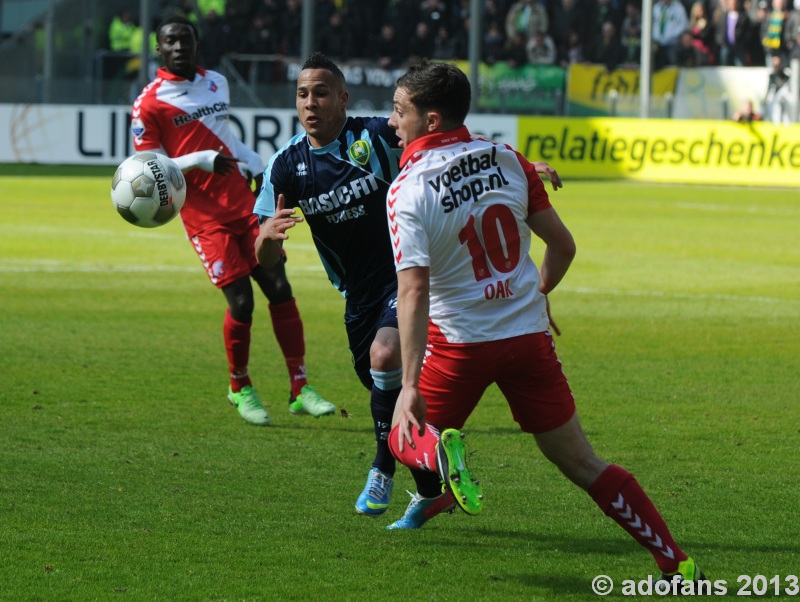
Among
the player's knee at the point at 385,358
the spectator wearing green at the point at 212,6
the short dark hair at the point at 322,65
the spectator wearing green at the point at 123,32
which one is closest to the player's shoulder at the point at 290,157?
the short dark hair at the point at 322,65

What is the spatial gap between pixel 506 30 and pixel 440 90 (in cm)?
3206

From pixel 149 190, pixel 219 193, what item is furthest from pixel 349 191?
pixel 219 193

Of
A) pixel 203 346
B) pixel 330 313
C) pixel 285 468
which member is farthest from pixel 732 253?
pixel 285 468

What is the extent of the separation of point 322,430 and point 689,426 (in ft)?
6.91

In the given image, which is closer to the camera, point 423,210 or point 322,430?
point 423,210

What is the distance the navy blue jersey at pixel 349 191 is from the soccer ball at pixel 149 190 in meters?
2.00

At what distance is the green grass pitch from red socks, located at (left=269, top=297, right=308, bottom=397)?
0.97 ft

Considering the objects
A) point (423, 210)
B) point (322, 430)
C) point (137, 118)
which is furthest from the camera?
point (137, 118)

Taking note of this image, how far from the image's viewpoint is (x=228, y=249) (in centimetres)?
871

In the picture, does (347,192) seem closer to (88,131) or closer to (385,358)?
(385,358)

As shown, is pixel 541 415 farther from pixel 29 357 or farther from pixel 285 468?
pixel 29 357

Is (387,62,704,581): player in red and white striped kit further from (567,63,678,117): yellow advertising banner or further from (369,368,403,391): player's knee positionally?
(567,63,678,117): yellow advertising banner

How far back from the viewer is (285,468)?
686 centimetres

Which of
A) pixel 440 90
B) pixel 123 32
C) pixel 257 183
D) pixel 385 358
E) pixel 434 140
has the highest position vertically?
pixel 123 32
